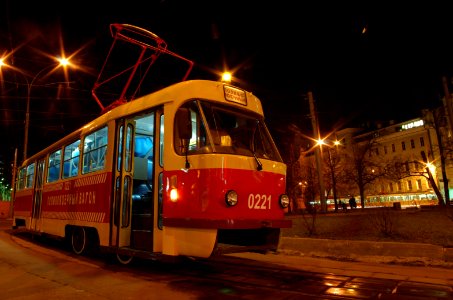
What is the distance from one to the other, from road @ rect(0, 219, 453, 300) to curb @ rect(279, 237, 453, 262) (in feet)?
2.23

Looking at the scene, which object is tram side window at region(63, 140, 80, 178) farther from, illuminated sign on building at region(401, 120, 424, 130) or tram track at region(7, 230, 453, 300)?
illuminated sign on building at region(401, 120, 424, 130)

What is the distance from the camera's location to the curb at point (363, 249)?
7.82 m

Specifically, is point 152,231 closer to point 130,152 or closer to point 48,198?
point 130,152

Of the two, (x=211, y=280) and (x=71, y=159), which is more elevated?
(x=71, y=159)

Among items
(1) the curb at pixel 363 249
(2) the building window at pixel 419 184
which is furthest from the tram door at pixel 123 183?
(2) the building window at pixel 419 184

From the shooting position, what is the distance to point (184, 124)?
606 cm

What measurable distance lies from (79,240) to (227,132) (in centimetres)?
548

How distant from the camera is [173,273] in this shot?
7.07 metres

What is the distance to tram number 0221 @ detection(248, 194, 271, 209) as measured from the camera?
20.4 ft

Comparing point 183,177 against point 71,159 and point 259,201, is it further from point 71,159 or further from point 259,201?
point 71,159

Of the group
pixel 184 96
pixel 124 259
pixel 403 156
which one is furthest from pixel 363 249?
pixel 403 156

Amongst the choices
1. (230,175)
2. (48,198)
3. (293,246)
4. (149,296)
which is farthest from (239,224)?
(48,198)

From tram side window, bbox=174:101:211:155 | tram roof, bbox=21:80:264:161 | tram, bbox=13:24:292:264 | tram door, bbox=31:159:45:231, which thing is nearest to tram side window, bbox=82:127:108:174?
tram, bbox=13:24:292:264

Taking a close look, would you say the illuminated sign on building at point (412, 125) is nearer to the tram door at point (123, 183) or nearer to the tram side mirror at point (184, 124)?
the tram door at point (123, 183)
